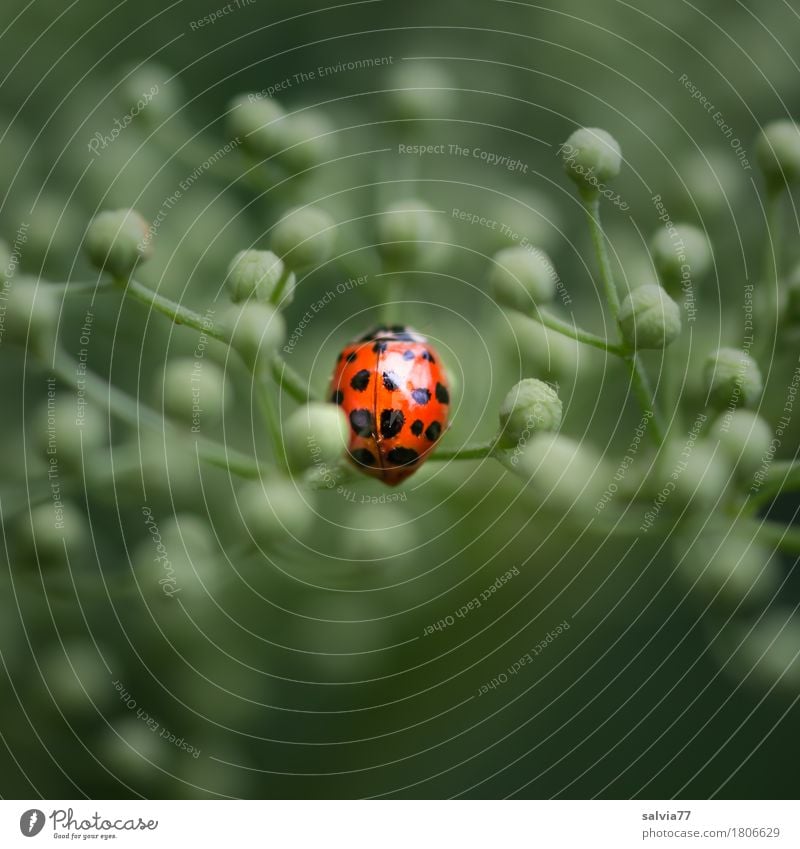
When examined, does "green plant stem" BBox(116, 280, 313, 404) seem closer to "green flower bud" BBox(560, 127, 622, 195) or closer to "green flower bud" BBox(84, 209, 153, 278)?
"green flower bud" BBox(84, 209, 153, 278)

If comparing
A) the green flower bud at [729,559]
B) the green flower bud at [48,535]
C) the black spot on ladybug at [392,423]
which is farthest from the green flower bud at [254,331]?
the green flower bud at [729,559]

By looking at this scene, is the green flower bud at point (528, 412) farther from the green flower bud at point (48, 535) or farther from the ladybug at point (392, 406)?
the green flower bud at point (48, 535)

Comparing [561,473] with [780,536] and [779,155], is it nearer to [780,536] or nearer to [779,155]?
[780,536]

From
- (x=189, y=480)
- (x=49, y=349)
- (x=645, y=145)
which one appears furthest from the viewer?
(x=645, y=145)

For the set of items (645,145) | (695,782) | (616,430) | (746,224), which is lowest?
(695,782)

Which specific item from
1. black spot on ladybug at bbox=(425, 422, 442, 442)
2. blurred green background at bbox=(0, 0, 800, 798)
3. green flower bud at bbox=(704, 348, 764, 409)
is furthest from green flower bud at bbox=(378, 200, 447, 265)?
green flower bud at bbox=(704, 348, 764, 409)

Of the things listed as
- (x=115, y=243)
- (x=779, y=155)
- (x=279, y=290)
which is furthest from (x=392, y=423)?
(x=779, y=155)
